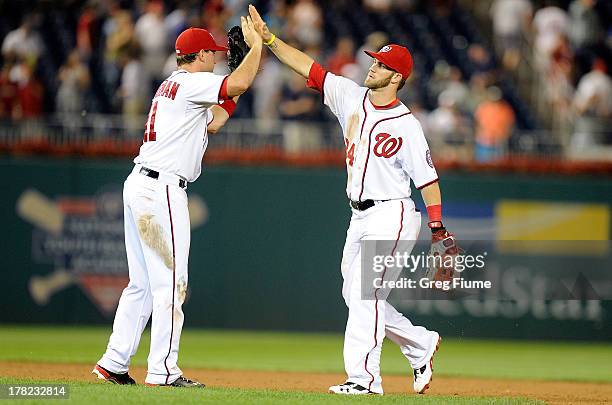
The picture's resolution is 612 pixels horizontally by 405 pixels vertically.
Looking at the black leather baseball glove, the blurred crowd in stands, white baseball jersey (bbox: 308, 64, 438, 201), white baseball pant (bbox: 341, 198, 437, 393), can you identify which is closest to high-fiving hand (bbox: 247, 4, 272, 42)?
the black leather baseball glove

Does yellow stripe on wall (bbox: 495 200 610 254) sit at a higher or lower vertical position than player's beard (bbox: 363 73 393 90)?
lower

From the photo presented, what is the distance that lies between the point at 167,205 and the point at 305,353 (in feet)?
17.2

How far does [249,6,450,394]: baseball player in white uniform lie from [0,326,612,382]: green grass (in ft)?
10.1

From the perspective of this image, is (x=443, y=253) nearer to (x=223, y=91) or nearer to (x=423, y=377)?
(x=423, y=377)

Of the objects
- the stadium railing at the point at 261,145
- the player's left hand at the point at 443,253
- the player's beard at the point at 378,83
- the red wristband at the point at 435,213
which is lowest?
the player's left hand at the point at 443,253

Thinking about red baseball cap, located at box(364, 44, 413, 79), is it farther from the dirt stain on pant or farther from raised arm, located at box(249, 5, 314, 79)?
the dirt stain on pant

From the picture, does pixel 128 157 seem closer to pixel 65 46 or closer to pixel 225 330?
pixel 225 330

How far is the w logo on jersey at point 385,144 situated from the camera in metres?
7.98

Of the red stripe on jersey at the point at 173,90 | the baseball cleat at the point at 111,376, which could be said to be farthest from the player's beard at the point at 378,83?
the baseball cleat at the point at 111,376

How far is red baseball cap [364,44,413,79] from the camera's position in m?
8.07

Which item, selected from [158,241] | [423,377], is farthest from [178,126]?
[423,377]

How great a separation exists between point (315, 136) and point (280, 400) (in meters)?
7.64

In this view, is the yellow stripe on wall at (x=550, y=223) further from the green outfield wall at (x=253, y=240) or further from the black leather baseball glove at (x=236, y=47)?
the black leather baseball glove at (x=236, y=47)

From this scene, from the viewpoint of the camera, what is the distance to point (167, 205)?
25.8 ft
